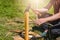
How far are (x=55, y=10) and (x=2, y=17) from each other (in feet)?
2.17

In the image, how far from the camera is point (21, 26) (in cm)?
323

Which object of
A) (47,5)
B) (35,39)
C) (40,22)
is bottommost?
A: (35,39)

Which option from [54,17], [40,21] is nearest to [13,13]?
[40,21]

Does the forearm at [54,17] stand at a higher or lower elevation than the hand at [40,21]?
higher

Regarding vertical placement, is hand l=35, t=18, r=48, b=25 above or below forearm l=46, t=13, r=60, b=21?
below

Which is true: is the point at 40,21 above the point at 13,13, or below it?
below

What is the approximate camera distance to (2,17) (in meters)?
3.24

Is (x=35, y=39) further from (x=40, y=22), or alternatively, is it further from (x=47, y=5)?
(x=47, y=5)

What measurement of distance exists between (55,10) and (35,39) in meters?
0.43

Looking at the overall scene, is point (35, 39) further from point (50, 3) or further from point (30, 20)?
point (50, 3)

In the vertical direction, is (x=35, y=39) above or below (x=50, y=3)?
below

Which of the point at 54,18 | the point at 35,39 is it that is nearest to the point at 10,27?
the point at 35,39

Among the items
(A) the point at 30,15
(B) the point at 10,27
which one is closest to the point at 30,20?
(A) the point at 30,15

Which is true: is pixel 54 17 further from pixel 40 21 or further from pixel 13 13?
pixel 13 13
